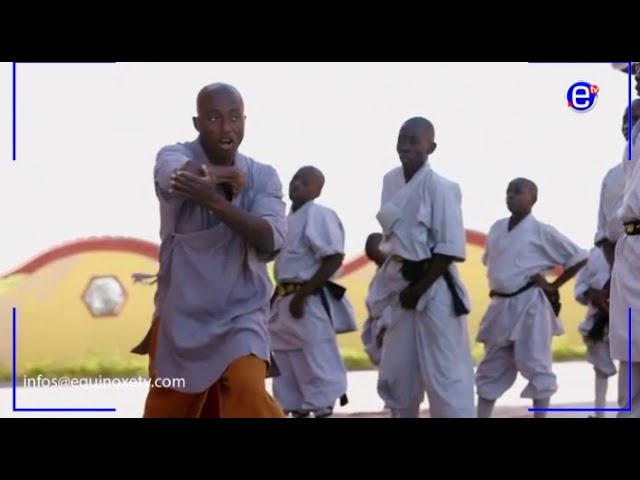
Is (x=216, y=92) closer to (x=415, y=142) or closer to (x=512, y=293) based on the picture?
(x=415, y=142)

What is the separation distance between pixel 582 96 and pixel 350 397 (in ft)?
7.14

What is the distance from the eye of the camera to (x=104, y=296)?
7.61 meters

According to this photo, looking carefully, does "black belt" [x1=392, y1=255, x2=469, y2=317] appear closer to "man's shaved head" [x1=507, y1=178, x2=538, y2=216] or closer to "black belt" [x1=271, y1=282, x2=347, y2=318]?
"man's shaved head" [x1=507, y1=178, x2=538, y2=216]

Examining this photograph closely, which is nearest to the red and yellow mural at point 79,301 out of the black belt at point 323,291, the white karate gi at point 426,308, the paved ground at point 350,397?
the paved ground at point 350,397

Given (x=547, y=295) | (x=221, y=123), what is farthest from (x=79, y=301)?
(x=547, y=295)

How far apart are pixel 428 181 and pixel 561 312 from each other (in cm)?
118

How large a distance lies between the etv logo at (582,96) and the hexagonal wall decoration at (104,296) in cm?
195

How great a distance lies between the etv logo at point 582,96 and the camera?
300 inches

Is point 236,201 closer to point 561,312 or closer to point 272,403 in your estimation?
point 272,403

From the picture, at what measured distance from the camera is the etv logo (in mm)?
7613

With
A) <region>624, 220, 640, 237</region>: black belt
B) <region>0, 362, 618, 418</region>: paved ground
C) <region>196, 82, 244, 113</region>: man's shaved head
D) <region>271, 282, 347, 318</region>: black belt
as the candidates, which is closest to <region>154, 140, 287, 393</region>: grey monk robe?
<region>196, 82, 244, 113</region>: man's shaved head

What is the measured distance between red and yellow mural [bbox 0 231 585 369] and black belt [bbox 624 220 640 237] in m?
1.86

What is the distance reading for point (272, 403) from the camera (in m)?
6.50
